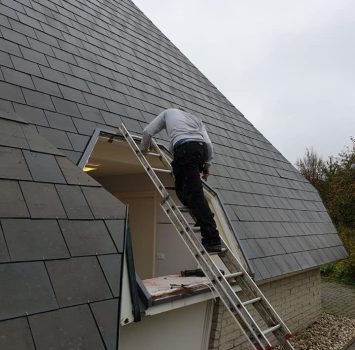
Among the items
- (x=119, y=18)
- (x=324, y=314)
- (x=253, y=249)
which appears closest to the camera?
(x=253, y=249)

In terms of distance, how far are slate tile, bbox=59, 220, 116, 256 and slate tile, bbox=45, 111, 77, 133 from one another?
5.48ft

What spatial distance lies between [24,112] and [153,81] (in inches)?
141

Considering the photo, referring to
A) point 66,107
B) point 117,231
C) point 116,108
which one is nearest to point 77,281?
point 117,231

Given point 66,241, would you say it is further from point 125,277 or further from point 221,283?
point 221,283

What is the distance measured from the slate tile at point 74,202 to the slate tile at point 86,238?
0.24 ft

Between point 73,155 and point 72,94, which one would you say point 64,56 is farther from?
point 73,155

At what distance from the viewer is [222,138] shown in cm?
771

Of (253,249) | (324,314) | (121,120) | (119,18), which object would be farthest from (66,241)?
(324,314)

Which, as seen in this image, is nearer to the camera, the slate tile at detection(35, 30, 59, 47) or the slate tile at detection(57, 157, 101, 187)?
the slate tile at detection(57, 157, 101, 187)

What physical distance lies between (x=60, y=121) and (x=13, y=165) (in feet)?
4.78

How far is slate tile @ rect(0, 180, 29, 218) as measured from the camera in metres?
2.40

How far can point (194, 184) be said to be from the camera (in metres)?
3.75

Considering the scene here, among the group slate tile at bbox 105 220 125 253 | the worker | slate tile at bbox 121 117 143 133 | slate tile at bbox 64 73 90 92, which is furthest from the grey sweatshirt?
slate tile at bbox 64 73 90 92

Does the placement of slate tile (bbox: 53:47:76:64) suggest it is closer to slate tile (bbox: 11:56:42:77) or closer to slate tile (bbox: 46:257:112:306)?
slate tile (bbox: 11:56:42:77)
